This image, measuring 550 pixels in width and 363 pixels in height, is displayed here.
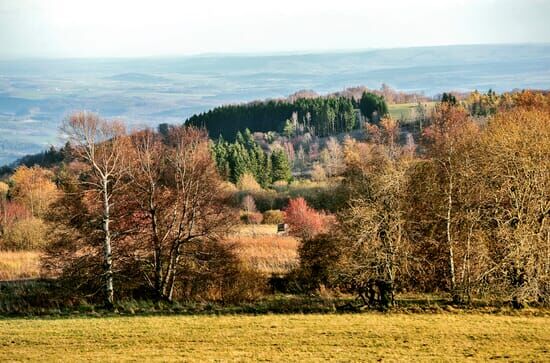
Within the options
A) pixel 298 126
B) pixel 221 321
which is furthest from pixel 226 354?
pixel 298 126

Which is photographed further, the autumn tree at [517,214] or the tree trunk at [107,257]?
the tree trunk at [107,257]

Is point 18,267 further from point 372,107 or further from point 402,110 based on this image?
point 402,110

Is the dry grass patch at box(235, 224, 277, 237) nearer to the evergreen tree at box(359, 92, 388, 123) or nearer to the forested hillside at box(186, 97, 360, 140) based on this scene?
the evergreen tree at box(359, 92, 388, 123)

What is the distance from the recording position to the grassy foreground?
17.6 metres

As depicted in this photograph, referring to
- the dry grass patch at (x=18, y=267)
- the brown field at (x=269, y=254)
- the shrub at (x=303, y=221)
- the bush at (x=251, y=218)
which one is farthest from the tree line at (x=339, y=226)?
the bush at (x=251, y=218)

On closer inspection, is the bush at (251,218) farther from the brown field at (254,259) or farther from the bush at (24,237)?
the bush at (24,237)

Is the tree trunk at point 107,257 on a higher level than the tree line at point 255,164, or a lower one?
higher

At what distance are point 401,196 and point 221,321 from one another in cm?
997

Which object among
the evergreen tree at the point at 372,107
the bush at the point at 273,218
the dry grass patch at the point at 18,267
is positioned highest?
the evergreen tree at the point at 372,107

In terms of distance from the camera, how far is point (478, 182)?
27.0 meters

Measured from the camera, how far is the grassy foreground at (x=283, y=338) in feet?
57.8

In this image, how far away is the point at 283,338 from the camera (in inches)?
773

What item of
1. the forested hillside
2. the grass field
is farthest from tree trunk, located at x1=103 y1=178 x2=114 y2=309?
the forested hillside

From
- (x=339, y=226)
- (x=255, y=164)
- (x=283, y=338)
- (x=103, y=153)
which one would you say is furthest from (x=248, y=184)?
(x=283, y=338)
